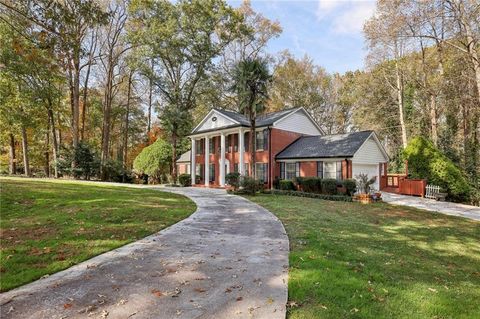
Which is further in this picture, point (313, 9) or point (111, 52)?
point (111, 52)

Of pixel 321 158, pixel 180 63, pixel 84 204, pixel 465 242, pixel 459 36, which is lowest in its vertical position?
pixel 465 242

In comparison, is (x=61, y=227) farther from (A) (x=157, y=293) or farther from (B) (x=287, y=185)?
(B) (x=287, y=185)

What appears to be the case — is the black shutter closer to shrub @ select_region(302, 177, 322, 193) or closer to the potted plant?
shrub @ select_region(302, 177, 322, 193)

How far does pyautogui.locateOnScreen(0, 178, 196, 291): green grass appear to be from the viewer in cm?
522

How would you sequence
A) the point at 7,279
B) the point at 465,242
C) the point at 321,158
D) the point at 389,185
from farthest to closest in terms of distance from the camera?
1. the point at 389,185
2. the point at 321,158
3. the point at 465,242
4. the point at 7,279

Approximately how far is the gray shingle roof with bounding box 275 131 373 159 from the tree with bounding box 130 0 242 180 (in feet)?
40.8

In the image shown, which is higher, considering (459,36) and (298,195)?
(459,36)

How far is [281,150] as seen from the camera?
24969mm

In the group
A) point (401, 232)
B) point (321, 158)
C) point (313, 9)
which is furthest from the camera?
point (321, 158)

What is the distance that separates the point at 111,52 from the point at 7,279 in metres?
31.4

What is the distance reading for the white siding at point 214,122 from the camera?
26.8 m

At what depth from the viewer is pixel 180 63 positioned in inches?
1305

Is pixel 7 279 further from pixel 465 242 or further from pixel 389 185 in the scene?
pixel 389 185

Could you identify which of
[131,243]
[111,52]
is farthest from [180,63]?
[131,243]
